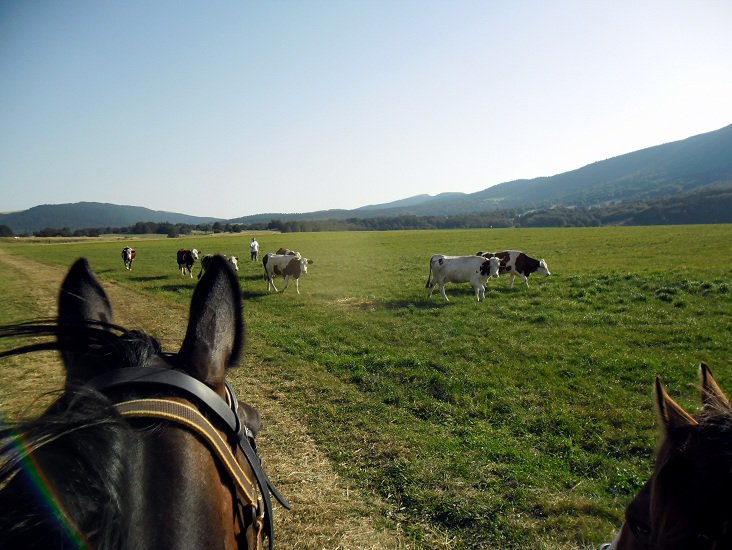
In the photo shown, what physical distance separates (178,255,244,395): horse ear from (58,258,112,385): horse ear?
284mm

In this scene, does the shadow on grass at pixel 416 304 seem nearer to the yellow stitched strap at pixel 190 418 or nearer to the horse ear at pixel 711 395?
the horse ear at pixel 711 395

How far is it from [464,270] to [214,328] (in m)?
15.3

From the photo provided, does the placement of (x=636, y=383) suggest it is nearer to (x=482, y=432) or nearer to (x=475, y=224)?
(x=482, y=432)

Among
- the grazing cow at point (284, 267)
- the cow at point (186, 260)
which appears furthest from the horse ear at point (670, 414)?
the cow at point (186, 260)

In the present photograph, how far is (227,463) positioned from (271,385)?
6.53 m

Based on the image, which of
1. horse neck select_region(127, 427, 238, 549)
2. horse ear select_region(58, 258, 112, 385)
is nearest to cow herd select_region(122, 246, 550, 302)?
horse ear select_region(58, 258, 112, 385)

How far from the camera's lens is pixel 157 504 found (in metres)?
0.99

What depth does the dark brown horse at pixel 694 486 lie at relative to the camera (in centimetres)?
103

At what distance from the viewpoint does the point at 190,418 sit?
116 centimetres

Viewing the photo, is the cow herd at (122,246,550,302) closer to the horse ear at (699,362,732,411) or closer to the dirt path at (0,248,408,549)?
the dirt path at (0,248,408,549)

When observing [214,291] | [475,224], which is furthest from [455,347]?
[475,224]

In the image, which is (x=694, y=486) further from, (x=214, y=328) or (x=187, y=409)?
(x=214, y=328)

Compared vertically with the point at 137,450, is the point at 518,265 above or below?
below

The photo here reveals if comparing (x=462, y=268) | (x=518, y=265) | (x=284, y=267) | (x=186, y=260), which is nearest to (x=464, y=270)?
(x=462, y=268)
